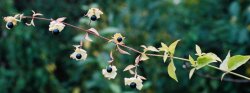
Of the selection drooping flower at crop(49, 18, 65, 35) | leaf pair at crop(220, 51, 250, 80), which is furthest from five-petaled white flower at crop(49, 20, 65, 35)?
leaf pair at crop(220, 51, 250, 80)

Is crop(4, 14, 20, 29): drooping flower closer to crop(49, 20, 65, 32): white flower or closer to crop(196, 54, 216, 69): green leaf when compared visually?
crop(49, 20, 65, 32): white flower

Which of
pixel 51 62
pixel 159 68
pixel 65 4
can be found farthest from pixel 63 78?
pixel 159 68

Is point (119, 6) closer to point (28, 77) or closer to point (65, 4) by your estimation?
point (65, 4)

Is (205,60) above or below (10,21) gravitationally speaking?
below

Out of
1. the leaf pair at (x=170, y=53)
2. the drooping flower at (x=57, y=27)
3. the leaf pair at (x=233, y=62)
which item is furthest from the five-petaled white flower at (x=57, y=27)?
the leaf pair at (x=233, y=62)

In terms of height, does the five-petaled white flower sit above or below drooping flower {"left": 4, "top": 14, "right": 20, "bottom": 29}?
below

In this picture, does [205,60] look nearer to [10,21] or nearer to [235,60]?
[235,60]

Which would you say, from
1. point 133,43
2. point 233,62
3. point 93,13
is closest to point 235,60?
point 233,62

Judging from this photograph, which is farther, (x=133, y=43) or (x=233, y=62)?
(x=133, y=43)
